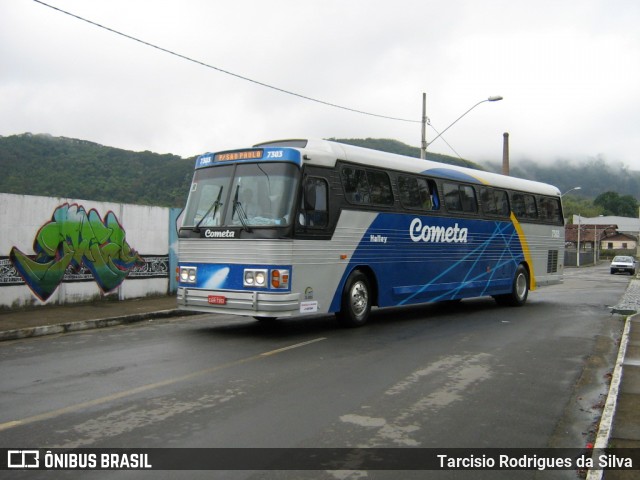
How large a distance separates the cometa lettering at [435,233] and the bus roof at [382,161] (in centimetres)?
121

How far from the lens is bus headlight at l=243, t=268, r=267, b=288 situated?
9.88 meters

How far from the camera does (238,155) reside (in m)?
10.7

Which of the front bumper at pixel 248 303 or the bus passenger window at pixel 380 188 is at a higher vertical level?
the bus passenger window at pixel 380 188

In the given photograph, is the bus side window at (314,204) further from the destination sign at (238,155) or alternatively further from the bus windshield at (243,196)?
the destination sign at (238,155)

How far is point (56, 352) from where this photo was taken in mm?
9016

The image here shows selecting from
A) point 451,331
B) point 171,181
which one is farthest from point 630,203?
point 451,331

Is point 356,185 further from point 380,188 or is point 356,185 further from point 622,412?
point 622,412

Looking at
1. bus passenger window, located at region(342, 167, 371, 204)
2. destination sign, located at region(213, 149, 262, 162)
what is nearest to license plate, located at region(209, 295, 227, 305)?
destination sign, located at region(213, 149, 262, 162)

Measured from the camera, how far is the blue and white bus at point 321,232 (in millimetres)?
10023

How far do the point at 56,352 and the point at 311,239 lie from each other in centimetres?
442

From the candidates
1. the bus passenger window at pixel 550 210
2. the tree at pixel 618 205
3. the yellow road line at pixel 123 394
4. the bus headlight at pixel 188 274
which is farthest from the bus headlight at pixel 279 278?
the tree at pixel 618 205

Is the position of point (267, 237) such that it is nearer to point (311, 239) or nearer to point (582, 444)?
point (311, 239)

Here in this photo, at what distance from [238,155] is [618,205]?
186072mm

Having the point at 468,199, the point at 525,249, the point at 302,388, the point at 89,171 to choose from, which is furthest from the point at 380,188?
→ the point at 89,171
